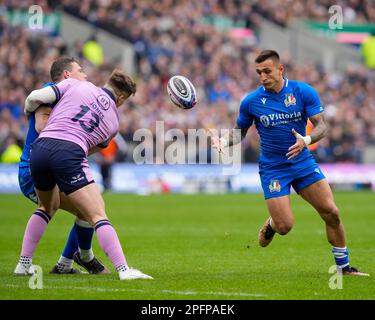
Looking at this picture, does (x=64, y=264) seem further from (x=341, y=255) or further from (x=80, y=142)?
(x=341, y=255)

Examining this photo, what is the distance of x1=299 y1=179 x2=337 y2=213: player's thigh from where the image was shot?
969cm

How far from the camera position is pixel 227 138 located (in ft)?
34.6

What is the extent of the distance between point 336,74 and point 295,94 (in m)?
27.6

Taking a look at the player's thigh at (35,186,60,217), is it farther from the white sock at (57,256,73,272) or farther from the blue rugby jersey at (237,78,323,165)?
the blue rugby jersey at (237,78,323,165)

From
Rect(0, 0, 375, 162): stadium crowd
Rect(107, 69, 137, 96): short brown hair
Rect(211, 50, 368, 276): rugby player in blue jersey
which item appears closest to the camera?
Rect(107, 69, 137, 96): short brown hair

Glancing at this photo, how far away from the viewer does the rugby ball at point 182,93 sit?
1003cm

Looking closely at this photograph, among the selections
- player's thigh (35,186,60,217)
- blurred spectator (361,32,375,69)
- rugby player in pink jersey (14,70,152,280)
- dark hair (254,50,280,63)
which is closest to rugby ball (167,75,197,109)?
dark hair (254,50,280,63)

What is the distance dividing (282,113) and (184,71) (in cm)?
2307

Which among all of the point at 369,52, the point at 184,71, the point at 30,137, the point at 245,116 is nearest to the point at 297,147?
the point at 245,116

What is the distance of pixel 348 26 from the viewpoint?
130ft

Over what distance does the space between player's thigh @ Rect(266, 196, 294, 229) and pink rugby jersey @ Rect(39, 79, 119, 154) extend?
222 centimetres

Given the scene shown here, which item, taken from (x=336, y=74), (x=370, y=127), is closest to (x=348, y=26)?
(x=336, y=74)
